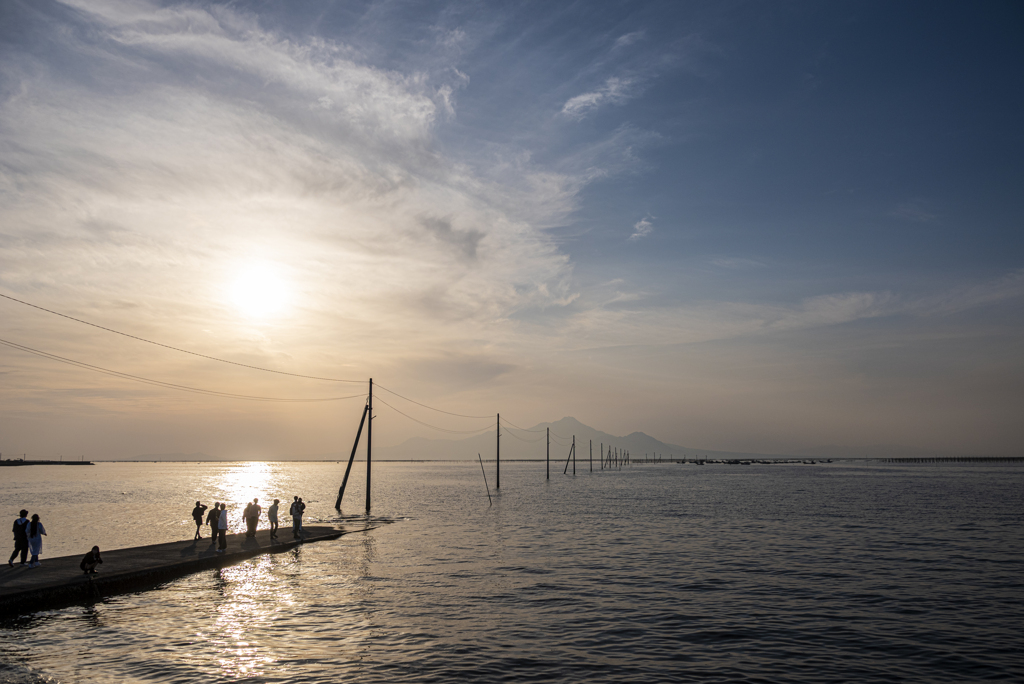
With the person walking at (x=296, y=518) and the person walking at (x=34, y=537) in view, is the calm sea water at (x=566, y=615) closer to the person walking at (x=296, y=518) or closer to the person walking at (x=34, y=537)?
the person walking at (x=296, y=518)

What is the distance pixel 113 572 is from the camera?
26109 millimetres

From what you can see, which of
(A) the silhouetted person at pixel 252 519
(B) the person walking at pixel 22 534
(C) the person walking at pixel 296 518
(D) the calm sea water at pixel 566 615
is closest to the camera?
(D) the calm sea water at pixel 566 615

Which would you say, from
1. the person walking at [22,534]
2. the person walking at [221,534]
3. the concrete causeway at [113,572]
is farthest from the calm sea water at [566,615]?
the person walking at [22,534]

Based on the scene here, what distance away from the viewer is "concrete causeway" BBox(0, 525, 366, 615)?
72.7 ft

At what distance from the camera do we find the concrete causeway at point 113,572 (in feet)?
72.7

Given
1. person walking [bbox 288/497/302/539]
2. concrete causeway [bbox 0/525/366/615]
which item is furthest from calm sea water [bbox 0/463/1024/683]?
person walking [bbox 288/497/302/539]

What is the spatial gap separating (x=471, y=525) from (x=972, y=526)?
40843mm

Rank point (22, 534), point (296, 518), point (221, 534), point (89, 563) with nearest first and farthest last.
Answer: point (89, 563) < point (22, 534) < point (221, 534) < point (296, 518)

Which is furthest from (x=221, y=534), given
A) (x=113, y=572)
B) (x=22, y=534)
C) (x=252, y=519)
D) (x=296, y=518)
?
(x=22, y=534)

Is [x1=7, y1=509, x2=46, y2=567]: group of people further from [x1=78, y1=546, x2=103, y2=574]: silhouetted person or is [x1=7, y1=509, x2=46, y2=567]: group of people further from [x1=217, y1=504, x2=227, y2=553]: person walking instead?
[x1=217, y1=504, x2=227, y2=553]: person walking

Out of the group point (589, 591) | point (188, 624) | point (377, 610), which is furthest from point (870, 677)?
point (188, 624)

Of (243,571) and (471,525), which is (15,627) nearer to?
(243,571)

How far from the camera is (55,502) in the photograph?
85875 mm

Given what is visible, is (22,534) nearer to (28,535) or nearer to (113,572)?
(28,535)
